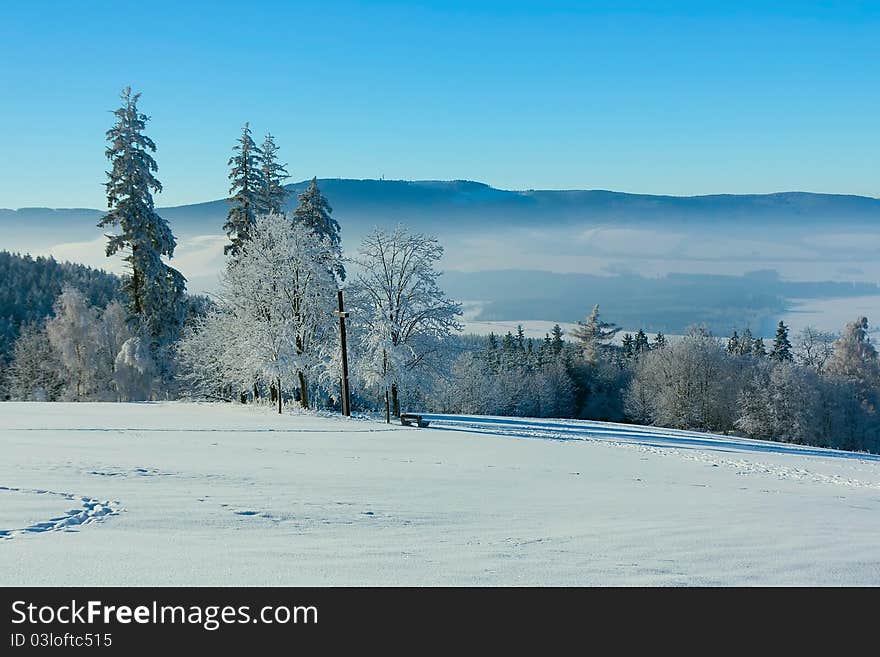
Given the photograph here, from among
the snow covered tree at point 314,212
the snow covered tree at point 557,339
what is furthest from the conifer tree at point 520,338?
the snow covered tree at point 314,212

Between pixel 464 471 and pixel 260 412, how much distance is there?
19968 mm

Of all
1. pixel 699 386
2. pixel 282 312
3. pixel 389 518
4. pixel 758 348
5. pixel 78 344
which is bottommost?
pixel 699 386

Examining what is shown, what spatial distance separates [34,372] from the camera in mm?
64250

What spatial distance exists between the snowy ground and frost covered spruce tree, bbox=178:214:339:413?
1451 cm

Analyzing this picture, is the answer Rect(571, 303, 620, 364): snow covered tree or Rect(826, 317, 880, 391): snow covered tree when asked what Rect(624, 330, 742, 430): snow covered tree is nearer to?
Rect(826, 317, 880, 391): snow covered tree

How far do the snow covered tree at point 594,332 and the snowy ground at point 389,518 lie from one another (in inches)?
3306

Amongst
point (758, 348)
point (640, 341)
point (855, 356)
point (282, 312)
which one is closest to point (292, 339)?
point (282, 312)

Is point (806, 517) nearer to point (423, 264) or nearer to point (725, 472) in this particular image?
point (725, 472)

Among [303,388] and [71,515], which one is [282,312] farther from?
[71,515]

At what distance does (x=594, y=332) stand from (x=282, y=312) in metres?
75.0

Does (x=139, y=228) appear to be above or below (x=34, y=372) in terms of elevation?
above

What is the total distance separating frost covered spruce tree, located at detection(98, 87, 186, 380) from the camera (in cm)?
4378
